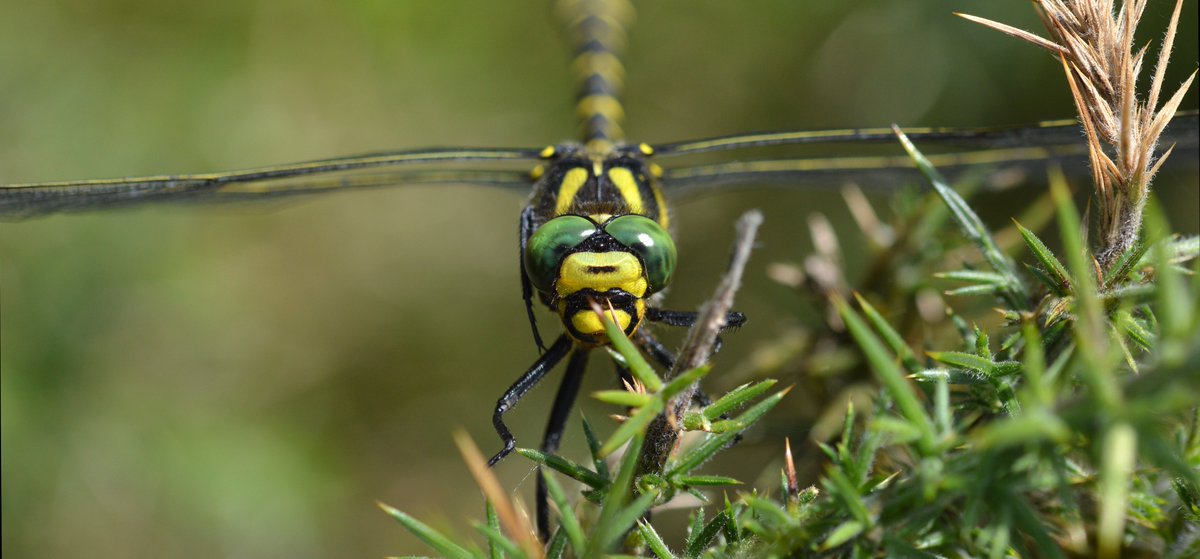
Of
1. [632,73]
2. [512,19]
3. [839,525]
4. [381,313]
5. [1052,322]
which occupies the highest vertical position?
[512,19]

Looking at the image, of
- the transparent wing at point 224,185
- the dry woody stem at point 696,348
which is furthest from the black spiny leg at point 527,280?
the dry woody stem at point 696,348

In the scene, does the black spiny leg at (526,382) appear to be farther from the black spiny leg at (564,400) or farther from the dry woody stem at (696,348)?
the dry woody stem at (696,348)

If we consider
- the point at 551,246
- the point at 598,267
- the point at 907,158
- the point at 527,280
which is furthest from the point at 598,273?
the point at 907,158

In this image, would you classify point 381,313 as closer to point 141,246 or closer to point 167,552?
point 141,246

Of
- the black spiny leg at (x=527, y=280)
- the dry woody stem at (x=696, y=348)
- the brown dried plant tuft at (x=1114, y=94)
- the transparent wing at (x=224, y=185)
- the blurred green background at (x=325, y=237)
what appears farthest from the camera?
the blurred green background at (x=325, y=237)

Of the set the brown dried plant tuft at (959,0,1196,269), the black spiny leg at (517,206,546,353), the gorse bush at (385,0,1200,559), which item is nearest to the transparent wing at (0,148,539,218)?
the black spiny leg at (517,206,546,353)

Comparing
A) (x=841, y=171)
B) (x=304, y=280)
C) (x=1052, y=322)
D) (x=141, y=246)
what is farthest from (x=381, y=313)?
(x=1052, y=322)

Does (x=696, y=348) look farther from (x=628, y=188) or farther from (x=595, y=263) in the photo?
(x=628, y=188)

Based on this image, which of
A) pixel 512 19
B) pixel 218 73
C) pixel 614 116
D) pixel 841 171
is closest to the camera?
pixel 841 171
